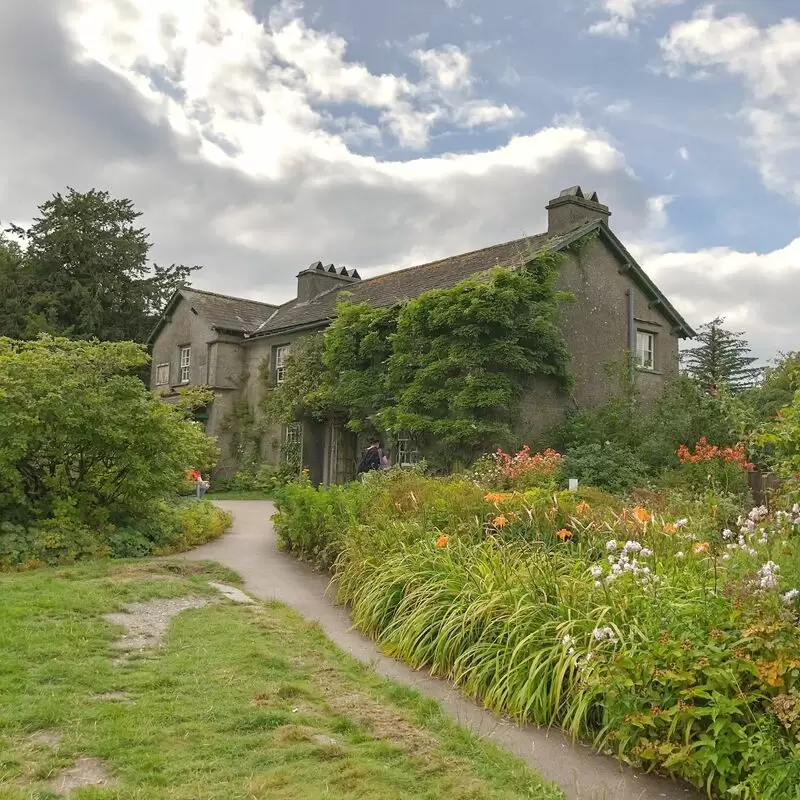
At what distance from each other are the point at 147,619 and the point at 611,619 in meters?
4.52

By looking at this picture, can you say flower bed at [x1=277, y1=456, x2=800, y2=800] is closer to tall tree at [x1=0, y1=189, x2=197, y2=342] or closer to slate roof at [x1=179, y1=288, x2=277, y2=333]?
slate roof at [x1=179, y1=288, x2=277, y2=333]

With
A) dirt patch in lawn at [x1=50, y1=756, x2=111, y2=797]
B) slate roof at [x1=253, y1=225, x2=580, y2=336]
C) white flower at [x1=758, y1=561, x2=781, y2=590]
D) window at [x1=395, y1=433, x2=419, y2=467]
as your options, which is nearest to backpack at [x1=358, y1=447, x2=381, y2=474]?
window at [x1=395, y1=433, x2=419, y2=467]

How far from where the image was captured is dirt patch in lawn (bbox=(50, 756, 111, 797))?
3807 millimetres

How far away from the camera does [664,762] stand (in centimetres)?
426

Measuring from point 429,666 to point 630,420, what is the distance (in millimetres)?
14193

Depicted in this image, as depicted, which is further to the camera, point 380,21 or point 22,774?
point 380,21

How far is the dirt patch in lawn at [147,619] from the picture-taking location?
21.9 ft

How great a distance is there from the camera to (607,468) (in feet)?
54.9

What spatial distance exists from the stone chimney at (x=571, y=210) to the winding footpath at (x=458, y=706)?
47.0 ft

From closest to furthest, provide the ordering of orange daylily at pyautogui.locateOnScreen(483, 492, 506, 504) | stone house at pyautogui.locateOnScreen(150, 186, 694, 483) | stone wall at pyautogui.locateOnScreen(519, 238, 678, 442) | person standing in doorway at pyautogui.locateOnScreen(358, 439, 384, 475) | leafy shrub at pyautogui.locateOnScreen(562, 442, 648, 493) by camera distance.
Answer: orange daylily at pyautogui.locateOnScreen(483, 492, 506, 504), leafy shrub at pyautogui.locateOnScreen(562, 442, 648, 493), person standing in doorway at pyautogui.locateOnScreen(358, 439, 384, 475), stone wall at pyautogui.locateOnScreen(519, 238, 678, 442), stone house at pyautogui.locateOnScreen(150, 186, 694, 483)

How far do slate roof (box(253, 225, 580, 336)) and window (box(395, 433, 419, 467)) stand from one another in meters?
4.11

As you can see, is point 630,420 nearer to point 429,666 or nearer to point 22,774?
point 429,666

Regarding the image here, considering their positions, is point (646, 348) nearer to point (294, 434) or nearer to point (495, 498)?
point (294, 434)

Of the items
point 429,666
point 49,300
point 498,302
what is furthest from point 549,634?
point 49,300
